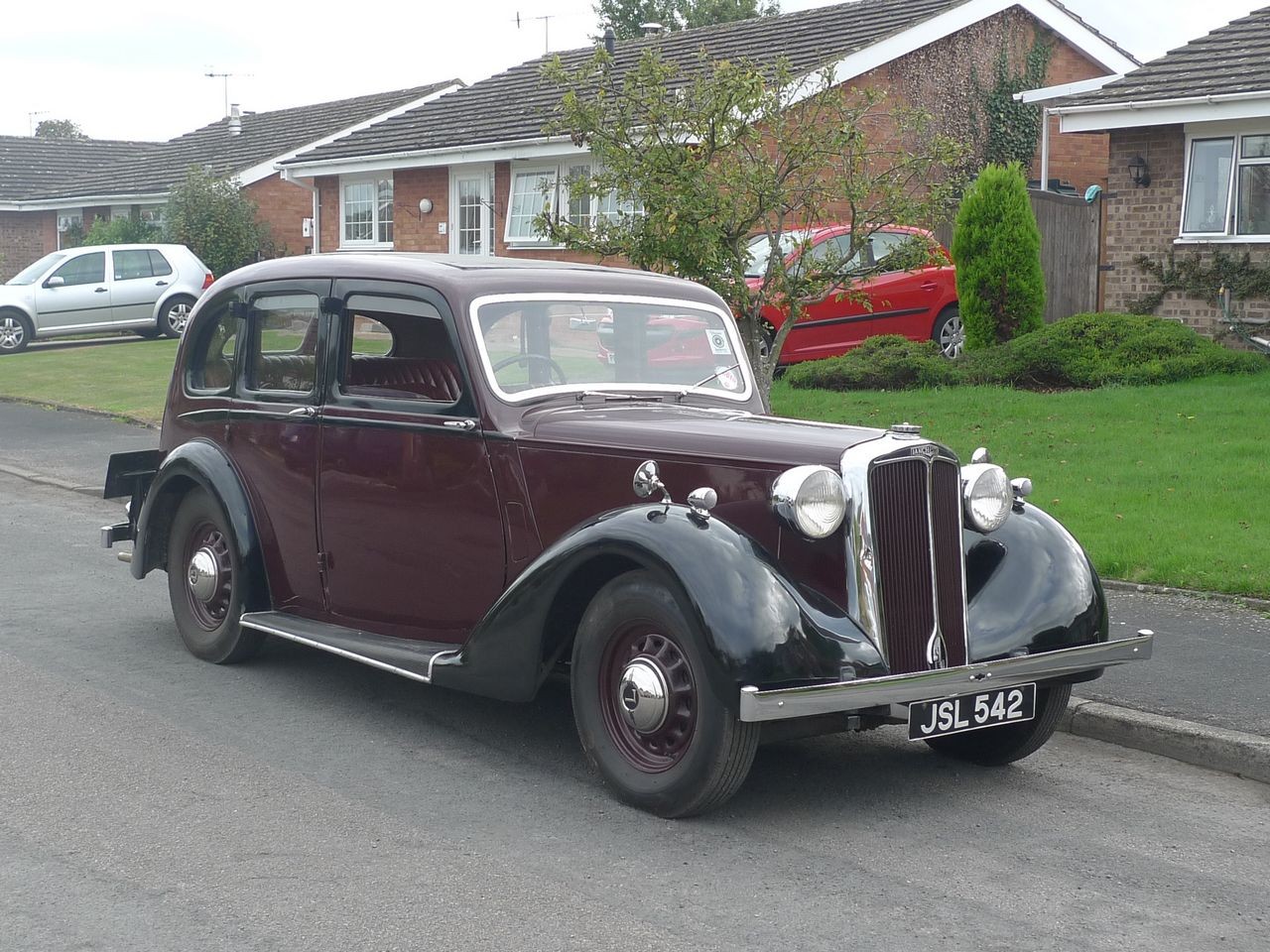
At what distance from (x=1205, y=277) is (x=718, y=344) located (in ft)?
42.2

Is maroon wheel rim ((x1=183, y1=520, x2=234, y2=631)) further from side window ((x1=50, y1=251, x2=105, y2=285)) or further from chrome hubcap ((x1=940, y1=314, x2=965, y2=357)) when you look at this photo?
side window ((x1=50, y1=251, x2=105, y2=285))

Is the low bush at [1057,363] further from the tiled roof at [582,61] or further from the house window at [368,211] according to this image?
the house window at [368,211]

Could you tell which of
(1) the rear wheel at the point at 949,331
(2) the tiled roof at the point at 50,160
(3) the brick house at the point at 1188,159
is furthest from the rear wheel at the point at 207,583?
(2) the tiled roof at the point at 50,160

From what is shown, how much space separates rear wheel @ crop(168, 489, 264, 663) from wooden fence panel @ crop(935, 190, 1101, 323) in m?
13.8

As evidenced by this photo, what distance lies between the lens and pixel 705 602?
4.67m

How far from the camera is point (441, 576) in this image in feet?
19.3

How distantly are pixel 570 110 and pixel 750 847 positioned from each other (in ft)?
22.6

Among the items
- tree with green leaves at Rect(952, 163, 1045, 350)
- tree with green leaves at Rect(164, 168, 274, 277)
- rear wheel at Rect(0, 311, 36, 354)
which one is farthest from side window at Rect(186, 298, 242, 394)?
tree with green leaves at Rect(164, 168, 274, 277)

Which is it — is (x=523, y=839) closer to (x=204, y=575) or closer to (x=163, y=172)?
(x=204, y=575)

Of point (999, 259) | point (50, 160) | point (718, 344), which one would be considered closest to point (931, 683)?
point (718, 344)

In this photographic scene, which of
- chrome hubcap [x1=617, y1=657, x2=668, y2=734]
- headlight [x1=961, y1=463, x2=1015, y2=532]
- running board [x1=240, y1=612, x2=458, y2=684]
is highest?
headlight [x1=961, y1=463, x2=1015, y2=532]

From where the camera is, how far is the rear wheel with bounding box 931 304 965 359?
59.4 ft

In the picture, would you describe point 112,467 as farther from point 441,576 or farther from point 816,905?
point 816,905

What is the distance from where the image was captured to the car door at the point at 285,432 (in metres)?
6.45
